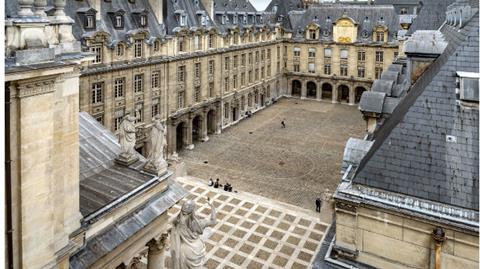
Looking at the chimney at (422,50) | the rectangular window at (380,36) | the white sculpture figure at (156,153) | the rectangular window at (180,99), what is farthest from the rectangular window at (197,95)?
the rectangular window at (380,36)

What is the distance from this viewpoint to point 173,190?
76.7ft

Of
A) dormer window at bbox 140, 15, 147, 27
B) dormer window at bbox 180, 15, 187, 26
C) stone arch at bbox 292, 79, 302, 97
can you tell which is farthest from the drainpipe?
stone arch at bbox 292, 79, 302, 97

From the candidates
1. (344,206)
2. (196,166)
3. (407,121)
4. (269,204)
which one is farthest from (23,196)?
(196,166)

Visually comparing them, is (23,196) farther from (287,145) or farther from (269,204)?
(287,145)

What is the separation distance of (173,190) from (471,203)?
14001 millimetres

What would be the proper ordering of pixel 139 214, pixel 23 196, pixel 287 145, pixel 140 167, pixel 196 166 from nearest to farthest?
1. pixel 23 196
2. pixel 139 214
3. pixel 140 167
4. pixel 196 166
5. pixel 287 145

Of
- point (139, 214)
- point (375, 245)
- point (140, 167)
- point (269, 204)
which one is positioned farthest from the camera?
point (269, 204)

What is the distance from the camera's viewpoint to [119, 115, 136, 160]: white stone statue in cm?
2255

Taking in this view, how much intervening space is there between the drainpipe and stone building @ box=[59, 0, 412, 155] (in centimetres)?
1697

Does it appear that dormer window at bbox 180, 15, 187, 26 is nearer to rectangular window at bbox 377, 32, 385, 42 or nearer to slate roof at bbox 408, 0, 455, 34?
slate roof at bbox 408, 0, 455, 34

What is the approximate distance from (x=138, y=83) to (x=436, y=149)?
1616 inches

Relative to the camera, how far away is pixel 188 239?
13281 millimetres

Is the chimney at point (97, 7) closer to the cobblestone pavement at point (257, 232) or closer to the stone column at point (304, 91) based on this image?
the cobblestone pavement at point (257, 232)

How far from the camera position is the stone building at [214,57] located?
48.0 m
